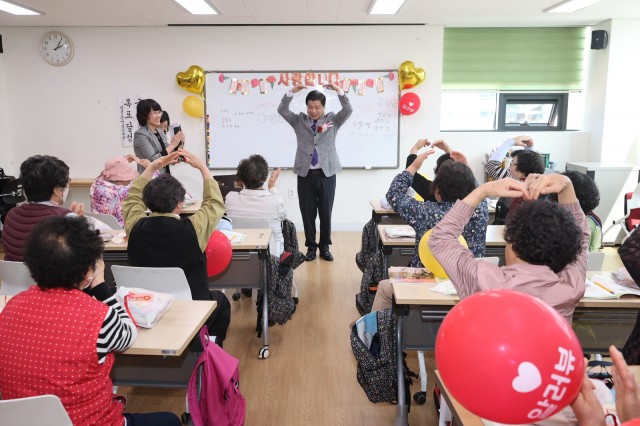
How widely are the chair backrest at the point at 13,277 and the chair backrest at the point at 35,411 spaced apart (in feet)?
4.56

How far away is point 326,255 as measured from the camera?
5.49m

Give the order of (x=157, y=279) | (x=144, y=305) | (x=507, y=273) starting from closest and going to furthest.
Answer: (x=507, y=273) < (x=144, y=305) < (x=157, y=279)

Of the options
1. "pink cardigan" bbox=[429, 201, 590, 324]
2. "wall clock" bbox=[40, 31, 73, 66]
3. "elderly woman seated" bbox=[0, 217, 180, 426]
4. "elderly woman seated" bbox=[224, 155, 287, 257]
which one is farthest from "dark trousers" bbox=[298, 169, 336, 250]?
"elderly woman seated" bbox=[0, 217, 180, 426]

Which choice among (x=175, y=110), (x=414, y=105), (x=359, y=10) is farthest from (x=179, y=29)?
(x=414, y=105)

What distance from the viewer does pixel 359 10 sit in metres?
5.63

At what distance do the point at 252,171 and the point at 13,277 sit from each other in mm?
1687

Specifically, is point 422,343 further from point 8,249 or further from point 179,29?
point 179,29

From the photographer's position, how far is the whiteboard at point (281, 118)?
6.51 meters

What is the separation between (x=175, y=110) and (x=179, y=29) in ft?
3.26

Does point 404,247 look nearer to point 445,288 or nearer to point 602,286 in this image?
point 445,288

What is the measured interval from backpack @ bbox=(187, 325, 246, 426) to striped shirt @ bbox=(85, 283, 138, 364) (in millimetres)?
408

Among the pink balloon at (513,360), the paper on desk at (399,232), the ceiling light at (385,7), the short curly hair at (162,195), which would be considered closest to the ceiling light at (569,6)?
the ceiling light at (385,7)

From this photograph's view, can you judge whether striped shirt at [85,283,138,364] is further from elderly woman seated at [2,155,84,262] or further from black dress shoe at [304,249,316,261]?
black dress shoe at [304,249,316,261]

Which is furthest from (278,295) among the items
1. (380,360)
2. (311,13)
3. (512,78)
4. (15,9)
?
(512,78)
